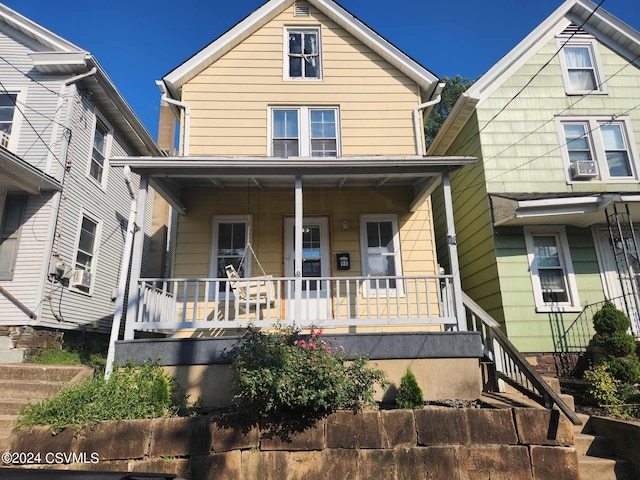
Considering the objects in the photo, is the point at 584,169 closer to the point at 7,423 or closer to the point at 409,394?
the point at 409,394

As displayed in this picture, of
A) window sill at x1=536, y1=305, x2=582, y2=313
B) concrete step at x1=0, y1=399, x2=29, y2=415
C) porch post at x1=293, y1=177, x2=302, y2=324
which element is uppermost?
porch post at x1=293, y1=177, x2=302, y2=324

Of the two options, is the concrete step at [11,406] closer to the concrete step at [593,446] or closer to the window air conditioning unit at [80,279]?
the window air conditioning unit at [80,279]

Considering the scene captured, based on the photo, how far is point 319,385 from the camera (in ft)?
13.9

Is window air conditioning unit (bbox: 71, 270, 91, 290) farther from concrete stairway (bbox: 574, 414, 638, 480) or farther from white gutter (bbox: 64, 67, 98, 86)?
concrete stairway (bbox: 574, 414, 638, 480)

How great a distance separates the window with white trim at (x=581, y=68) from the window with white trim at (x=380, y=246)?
5017 mm

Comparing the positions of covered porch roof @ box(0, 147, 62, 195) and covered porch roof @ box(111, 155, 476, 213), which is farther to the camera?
covered porch roof @ box(0, 147, 62, 195)

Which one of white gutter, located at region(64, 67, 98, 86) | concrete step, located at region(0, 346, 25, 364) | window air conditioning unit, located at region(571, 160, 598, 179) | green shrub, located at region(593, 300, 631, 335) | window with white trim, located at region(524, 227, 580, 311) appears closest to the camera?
green shrub, located at region(593, 300, 631, 335)

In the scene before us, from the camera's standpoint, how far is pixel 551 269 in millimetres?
7734

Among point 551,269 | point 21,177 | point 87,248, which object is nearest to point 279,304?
point 551,269

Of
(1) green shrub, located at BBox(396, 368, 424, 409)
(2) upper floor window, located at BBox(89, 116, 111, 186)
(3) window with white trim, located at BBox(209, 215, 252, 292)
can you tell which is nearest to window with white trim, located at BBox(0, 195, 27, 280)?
(2) upper floor window, located at BBox(89, 116, 111, 186)

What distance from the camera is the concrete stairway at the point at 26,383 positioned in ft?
15.9

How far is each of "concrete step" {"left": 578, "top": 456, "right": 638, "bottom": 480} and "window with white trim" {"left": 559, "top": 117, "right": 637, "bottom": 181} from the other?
5614 mm

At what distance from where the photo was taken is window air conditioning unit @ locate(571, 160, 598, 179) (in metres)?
8.05

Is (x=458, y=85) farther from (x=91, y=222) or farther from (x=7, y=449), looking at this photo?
(x=7, y=449)
